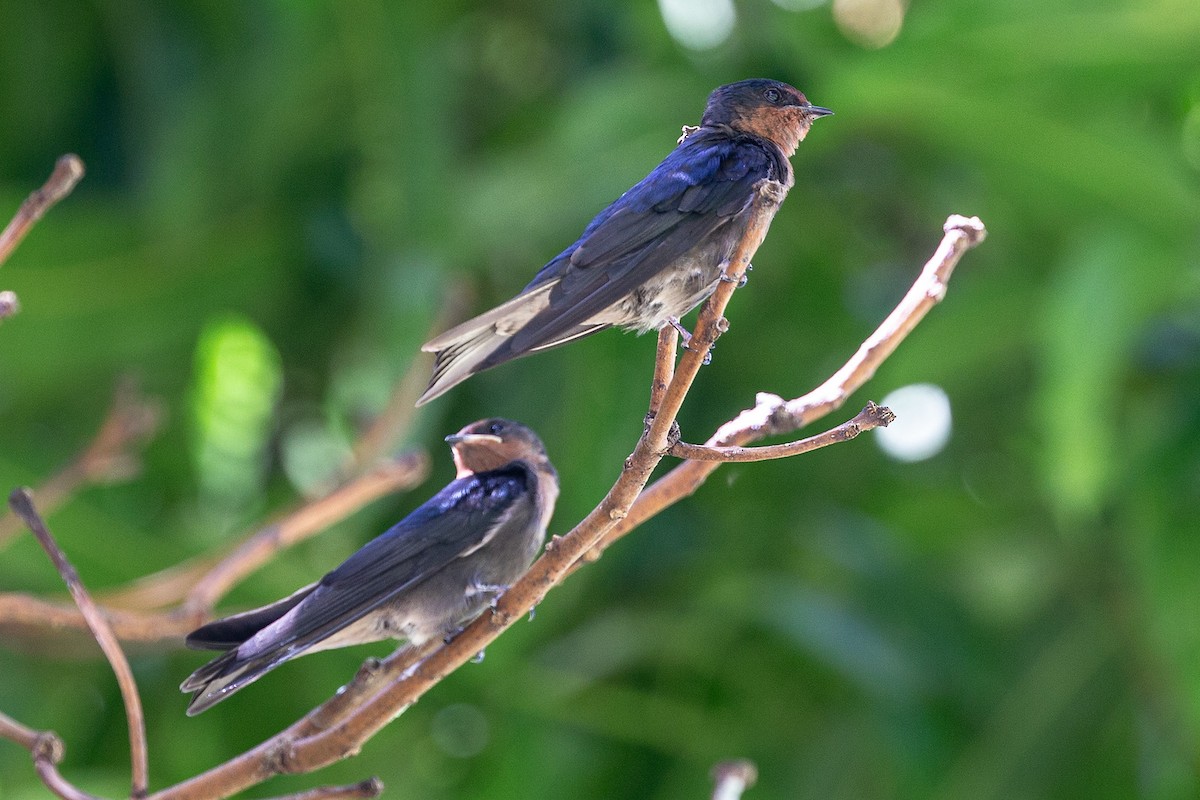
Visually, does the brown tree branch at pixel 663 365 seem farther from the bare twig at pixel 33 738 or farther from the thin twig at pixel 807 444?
the bare twig at pixel 33 738

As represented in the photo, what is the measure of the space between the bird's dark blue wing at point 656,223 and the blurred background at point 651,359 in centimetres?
202

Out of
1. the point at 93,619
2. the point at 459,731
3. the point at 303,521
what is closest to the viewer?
the point at 93,619

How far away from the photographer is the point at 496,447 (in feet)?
9.34

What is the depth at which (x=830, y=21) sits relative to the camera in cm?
497

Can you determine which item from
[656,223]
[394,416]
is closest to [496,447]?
[394,416]

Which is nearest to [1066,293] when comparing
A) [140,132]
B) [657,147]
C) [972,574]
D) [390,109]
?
[657,147]

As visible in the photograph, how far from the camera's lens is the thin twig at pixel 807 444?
1.55 metres

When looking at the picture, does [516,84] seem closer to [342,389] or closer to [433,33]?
[433,33]

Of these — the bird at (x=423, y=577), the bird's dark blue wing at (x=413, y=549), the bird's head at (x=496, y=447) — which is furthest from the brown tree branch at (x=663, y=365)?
the bird's head at (x=496, y=447)

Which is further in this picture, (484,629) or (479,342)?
(479,342)

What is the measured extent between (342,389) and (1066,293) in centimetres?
252

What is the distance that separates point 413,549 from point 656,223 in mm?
612

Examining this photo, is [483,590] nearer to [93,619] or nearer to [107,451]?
[93,619]

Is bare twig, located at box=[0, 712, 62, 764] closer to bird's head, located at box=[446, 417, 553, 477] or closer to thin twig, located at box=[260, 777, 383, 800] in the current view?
thin twig, located at box=[260, 777, 383, 800]
